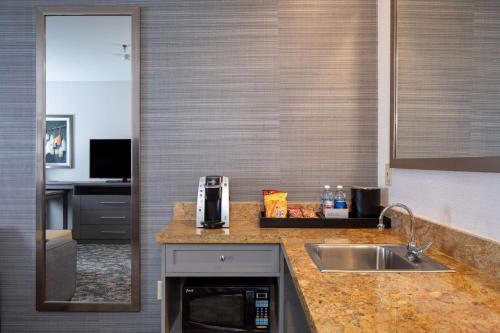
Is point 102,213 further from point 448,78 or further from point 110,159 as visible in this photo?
point 448,78

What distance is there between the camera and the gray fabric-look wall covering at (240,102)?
2170 mm

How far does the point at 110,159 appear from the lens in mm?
2455

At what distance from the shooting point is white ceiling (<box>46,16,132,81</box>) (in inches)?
86.7

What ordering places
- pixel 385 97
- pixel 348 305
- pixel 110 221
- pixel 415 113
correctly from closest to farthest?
pixel 348 305 → pixel 415 113 → pixel 385 97 → pixel 110 221

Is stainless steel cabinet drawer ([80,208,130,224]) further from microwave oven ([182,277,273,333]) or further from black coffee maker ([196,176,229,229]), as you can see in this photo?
microwave oven ([182,277,273,333])

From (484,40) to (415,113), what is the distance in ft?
1.74

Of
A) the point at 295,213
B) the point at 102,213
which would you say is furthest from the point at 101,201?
the point at 295,213

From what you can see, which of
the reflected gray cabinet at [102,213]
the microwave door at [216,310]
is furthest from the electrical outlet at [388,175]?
the reflected gray cabinet at [102,213]

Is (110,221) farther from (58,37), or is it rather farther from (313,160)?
(313,160)

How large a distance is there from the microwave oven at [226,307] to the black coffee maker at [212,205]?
0.32 meters

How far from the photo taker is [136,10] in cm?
215

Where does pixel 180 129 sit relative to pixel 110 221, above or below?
above

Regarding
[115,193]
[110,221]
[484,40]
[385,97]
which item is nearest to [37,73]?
[115,193]

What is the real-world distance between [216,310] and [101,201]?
46.1 inches
